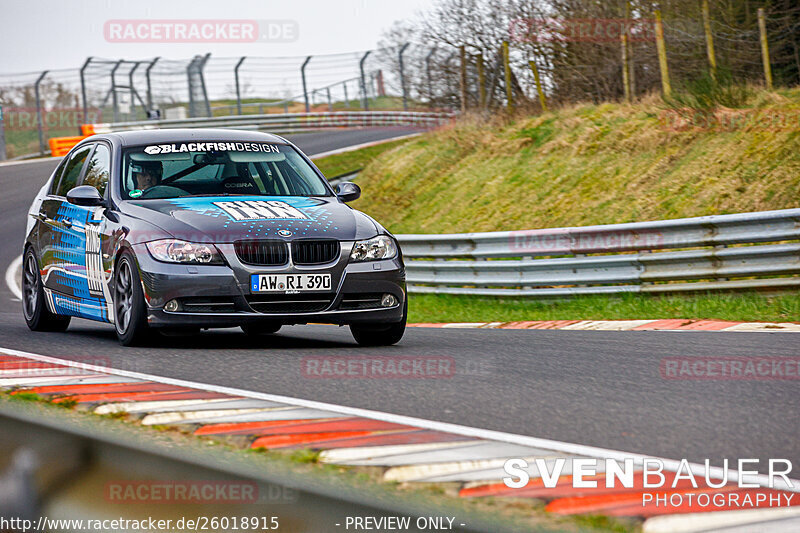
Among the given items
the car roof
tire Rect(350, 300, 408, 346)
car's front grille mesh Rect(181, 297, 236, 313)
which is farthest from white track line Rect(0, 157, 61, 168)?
car's front grille mesh Rect(181, 297, 236, 313)

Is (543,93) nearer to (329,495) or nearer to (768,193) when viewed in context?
(768,193)

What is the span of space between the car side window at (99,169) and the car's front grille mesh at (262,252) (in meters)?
1.78

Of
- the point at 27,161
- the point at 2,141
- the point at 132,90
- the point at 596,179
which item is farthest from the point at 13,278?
the point at 132,90

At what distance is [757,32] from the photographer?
1914 cm

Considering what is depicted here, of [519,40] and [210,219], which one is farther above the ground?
[519,40]

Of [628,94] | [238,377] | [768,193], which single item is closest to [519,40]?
[628,94]

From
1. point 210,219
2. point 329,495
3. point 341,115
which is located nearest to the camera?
point 329,495

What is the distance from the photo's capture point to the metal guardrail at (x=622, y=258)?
34.5 ft

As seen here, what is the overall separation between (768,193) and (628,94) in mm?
7581

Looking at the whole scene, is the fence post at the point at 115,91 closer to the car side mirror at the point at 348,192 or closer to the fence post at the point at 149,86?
the fence post at the point at 149,86

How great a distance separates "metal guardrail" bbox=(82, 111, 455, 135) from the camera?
121 ft

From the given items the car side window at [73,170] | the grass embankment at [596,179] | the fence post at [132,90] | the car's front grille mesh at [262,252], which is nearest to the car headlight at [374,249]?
the car's front grille mesh at [262,252]

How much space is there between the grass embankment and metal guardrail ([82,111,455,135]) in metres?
12.5

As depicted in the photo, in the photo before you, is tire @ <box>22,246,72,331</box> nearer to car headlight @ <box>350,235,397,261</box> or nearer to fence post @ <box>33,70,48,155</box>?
car headlight @ <box>350,235,397,261</box>
